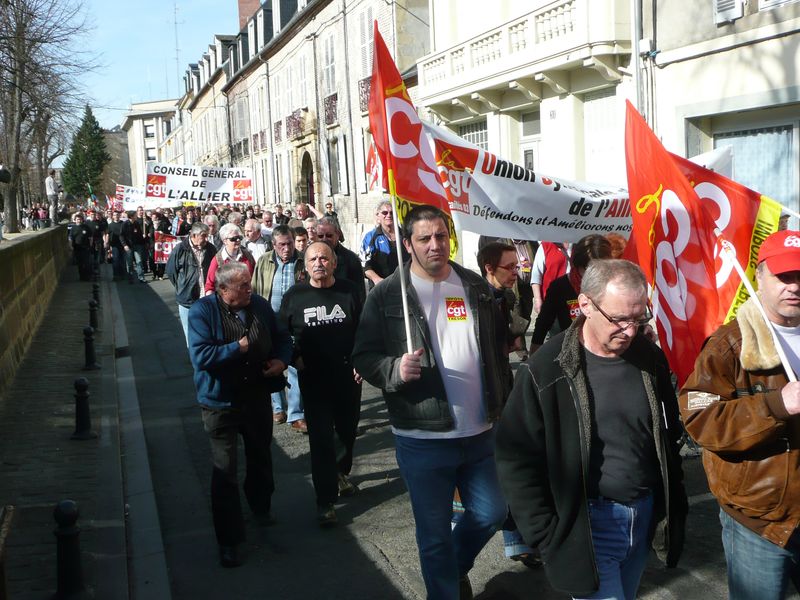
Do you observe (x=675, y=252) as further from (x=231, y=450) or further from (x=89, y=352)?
(x=89, y=352)

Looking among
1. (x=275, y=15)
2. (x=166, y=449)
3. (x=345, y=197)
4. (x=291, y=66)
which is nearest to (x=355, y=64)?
(x=345, y=197)

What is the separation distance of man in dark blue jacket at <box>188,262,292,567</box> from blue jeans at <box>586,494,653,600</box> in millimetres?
2670

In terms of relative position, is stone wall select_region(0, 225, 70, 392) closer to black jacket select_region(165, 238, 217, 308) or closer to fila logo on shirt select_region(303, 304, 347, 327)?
black jacket select_region(165, 238, 217, 308)

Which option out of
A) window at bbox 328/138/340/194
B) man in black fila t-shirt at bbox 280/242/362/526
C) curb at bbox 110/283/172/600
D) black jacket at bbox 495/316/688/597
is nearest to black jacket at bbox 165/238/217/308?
curb at bbox 110/283/172/600

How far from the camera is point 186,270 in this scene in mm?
10078

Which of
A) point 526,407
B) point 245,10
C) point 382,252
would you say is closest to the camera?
point 526,407

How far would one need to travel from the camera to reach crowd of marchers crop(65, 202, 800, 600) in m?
2.99

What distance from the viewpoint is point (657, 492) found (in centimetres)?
314

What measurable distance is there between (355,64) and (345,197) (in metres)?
4.26

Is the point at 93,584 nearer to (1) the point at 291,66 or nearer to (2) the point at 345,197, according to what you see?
(2) the point at 345,197

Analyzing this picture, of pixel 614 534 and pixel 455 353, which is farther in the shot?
pixel 455 353

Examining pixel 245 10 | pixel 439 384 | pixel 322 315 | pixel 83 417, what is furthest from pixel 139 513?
pixel 245 10

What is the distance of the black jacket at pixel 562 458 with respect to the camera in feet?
9.85

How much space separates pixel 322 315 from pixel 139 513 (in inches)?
73.6
